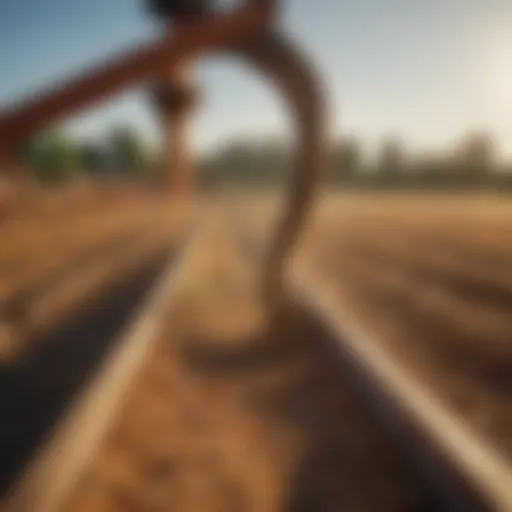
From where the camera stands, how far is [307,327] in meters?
2.98

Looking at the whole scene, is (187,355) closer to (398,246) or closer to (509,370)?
(509,370)

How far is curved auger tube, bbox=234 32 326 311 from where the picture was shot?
2.47 metres

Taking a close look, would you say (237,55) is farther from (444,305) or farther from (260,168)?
(260,168)

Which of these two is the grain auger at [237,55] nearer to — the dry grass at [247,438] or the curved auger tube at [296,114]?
the curved auger tube at [296,114]

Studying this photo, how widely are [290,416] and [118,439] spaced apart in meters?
0.60

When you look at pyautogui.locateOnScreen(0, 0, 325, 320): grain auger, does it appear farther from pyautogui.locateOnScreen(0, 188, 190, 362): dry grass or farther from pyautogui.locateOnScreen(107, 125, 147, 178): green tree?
pyautogui.locateOnScreen(107, 125, 147, 178): green tree

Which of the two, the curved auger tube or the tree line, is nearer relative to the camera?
the curved auger tube

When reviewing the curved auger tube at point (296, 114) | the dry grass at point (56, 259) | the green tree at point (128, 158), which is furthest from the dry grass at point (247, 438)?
the green tree at point (128, 158)

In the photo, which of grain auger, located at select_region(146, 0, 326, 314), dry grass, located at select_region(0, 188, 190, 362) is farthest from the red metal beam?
dry grass, located at select_region(0, 188, 190, 362)

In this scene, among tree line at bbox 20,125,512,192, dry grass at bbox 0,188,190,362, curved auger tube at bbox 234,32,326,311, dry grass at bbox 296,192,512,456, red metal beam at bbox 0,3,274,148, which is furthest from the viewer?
tree line at bbox 20,125,512,192

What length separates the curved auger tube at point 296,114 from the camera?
2.47 m

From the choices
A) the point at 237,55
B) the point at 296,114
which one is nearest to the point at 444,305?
the point at 296,114

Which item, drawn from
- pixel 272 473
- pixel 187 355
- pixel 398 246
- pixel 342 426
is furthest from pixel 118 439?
pixel 398 246

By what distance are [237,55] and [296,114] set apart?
0.39m
